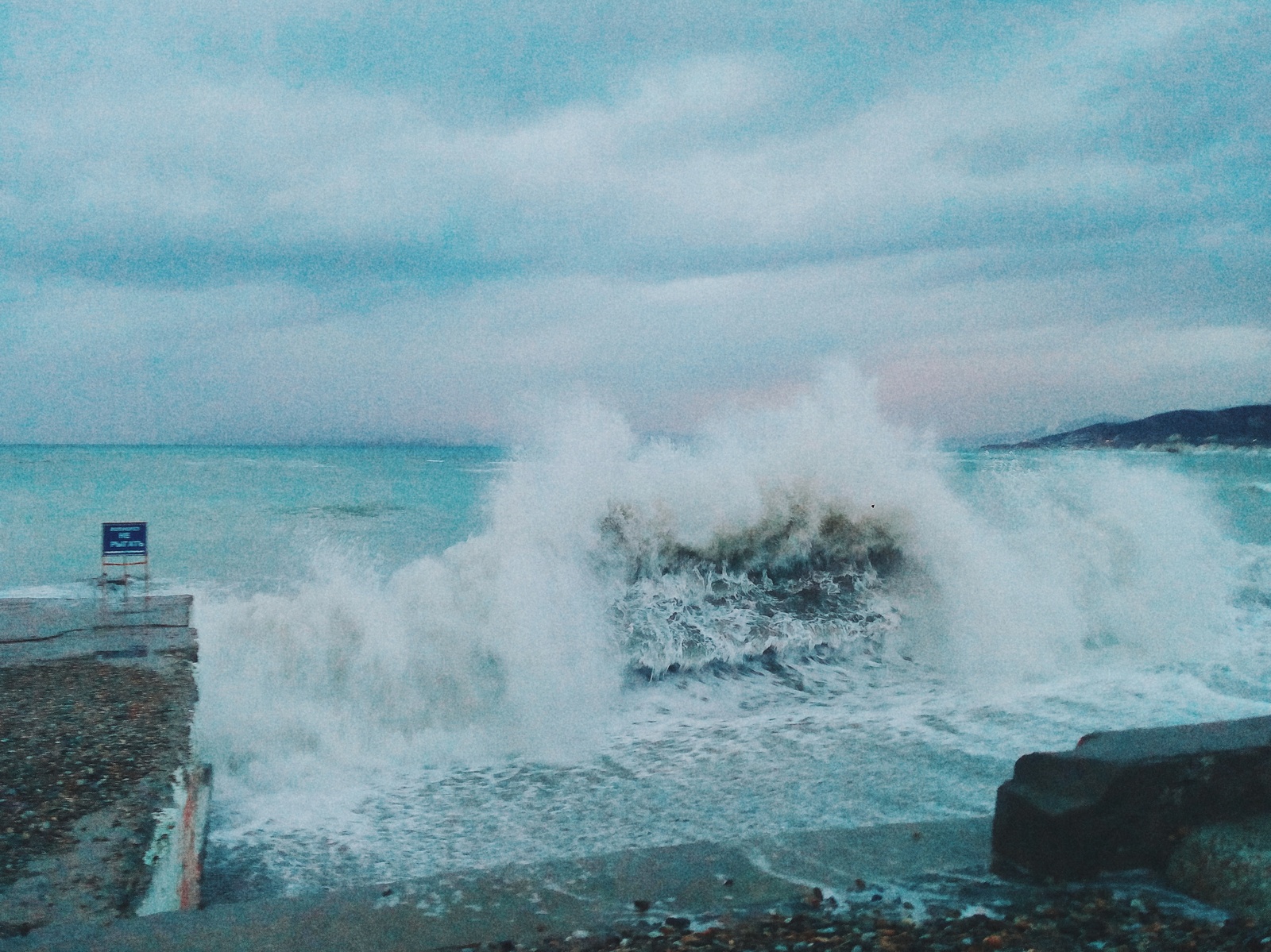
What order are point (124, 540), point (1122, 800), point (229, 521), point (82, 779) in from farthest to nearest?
point (229, 521) < point (124, 540) < point (82, 779) < point (1122, 800)

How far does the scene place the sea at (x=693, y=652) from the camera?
5102 millimetres

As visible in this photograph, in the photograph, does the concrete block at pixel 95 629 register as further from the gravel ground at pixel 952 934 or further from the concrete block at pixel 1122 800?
the concrete block at pixel 1122 800

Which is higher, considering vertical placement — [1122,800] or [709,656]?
[1122,800]

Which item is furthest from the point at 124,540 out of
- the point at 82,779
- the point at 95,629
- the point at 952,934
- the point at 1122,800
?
the point at 1122,800

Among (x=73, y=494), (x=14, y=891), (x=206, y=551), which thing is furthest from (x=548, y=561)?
(x=73, y=494)

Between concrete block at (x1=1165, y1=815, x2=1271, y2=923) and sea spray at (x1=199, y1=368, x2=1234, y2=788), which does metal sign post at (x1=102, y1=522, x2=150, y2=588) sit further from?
concrete block at (x1=1165, y1=815, x2=1271, y2=923)

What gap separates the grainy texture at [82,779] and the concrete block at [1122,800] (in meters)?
3.46

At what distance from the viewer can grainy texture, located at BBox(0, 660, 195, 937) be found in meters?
3.19

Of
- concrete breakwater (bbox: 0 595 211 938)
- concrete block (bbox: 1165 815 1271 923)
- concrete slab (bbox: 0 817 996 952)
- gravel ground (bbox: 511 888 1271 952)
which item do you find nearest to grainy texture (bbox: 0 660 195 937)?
concrete breakwater (bbox: 0 595 211 938)

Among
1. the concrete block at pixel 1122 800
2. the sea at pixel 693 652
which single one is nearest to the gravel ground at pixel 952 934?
the concrete block at pixel 1122 800

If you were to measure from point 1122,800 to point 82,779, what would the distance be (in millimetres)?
4613

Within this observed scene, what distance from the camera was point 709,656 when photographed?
8906 mm

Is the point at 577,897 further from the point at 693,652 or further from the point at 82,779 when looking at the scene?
the point at 693,652

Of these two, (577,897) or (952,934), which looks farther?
(577,897)
